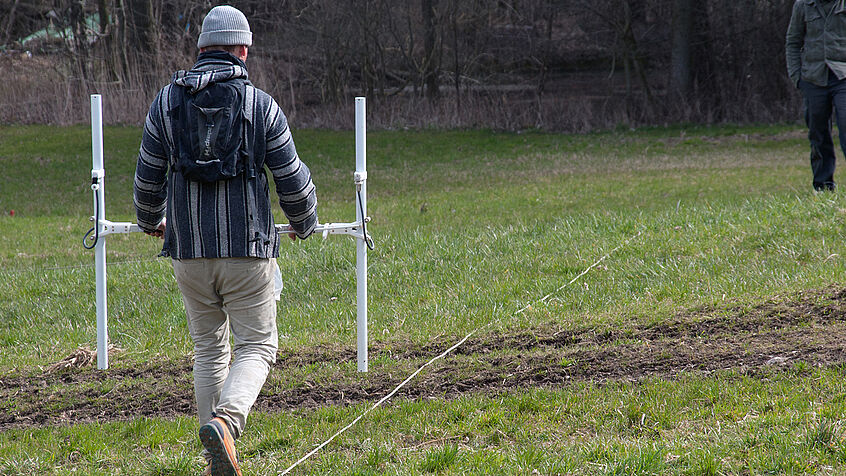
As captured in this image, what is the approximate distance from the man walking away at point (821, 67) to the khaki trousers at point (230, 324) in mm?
7137

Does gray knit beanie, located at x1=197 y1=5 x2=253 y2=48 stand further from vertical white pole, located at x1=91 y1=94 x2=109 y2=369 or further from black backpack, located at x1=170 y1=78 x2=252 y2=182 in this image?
vertical white pole, located at x1=91 y1=94 x2=109 y2=369

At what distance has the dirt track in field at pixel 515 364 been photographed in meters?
4.96

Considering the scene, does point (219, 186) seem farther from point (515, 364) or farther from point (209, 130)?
point (515, 364)

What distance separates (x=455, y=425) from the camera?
4328 mm

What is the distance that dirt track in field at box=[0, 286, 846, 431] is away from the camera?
4961 millimetres

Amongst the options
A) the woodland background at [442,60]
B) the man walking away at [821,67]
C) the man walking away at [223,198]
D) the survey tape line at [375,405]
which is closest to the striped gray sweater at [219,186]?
the man walking away at [223,198]

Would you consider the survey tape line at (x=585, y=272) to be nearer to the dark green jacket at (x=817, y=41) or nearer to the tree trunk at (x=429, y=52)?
the dark green jacket at (x=817, y=41)

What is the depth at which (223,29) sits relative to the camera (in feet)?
12.4

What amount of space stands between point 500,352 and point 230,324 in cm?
214

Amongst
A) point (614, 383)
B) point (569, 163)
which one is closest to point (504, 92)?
point (569, 163)

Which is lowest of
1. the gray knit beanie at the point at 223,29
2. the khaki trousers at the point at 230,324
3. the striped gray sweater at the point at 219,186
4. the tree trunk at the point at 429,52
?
the khaki trousers at the point at 230,324

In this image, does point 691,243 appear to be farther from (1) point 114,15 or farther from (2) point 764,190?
(1) point 114,15

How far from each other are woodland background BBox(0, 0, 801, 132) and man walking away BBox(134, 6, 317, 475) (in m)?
22.1

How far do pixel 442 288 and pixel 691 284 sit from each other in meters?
2.06
